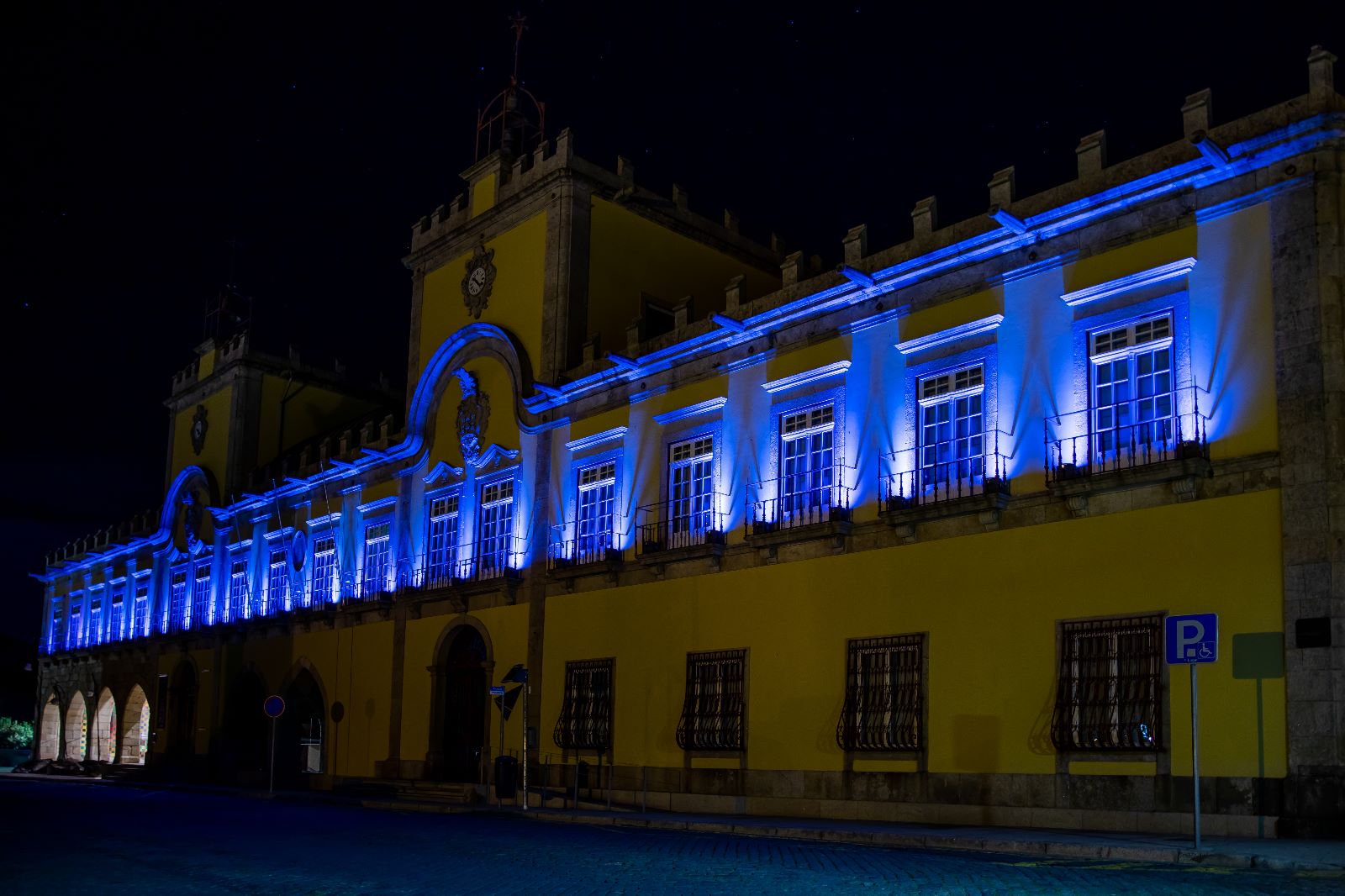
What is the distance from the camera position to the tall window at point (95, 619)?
55.3m

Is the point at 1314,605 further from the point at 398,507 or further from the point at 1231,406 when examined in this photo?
the point at 398,507

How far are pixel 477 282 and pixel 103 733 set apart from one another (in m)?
31.3

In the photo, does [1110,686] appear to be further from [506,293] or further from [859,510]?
[506,293]

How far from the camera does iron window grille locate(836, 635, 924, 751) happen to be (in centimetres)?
2103

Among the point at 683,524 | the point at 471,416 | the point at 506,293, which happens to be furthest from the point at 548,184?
the point at 683,524

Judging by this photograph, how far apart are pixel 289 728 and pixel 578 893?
31.6 metres

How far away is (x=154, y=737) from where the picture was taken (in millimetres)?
47312

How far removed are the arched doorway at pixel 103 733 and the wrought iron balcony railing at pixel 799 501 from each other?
38309 millimetres

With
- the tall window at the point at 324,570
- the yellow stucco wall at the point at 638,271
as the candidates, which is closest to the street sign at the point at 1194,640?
the yellow stucco wall at the point at 638,271

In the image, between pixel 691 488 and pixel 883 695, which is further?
pixel 691 488

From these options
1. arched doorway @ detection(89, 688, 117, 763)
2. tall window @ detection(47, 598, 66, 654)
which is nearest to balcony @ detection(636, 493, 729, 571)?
arched doorway @ detection(89, 688, 117, 763)

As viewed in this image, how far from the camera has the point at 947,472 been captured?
21.2 m

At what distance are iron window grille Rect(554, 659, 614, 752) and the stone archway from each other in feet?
114

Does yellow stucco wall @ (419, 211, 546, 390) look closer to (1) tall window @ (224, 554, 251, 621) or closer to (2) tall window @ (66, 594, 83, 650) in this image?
(1) tall window @ (224, 554, 251, 621)
